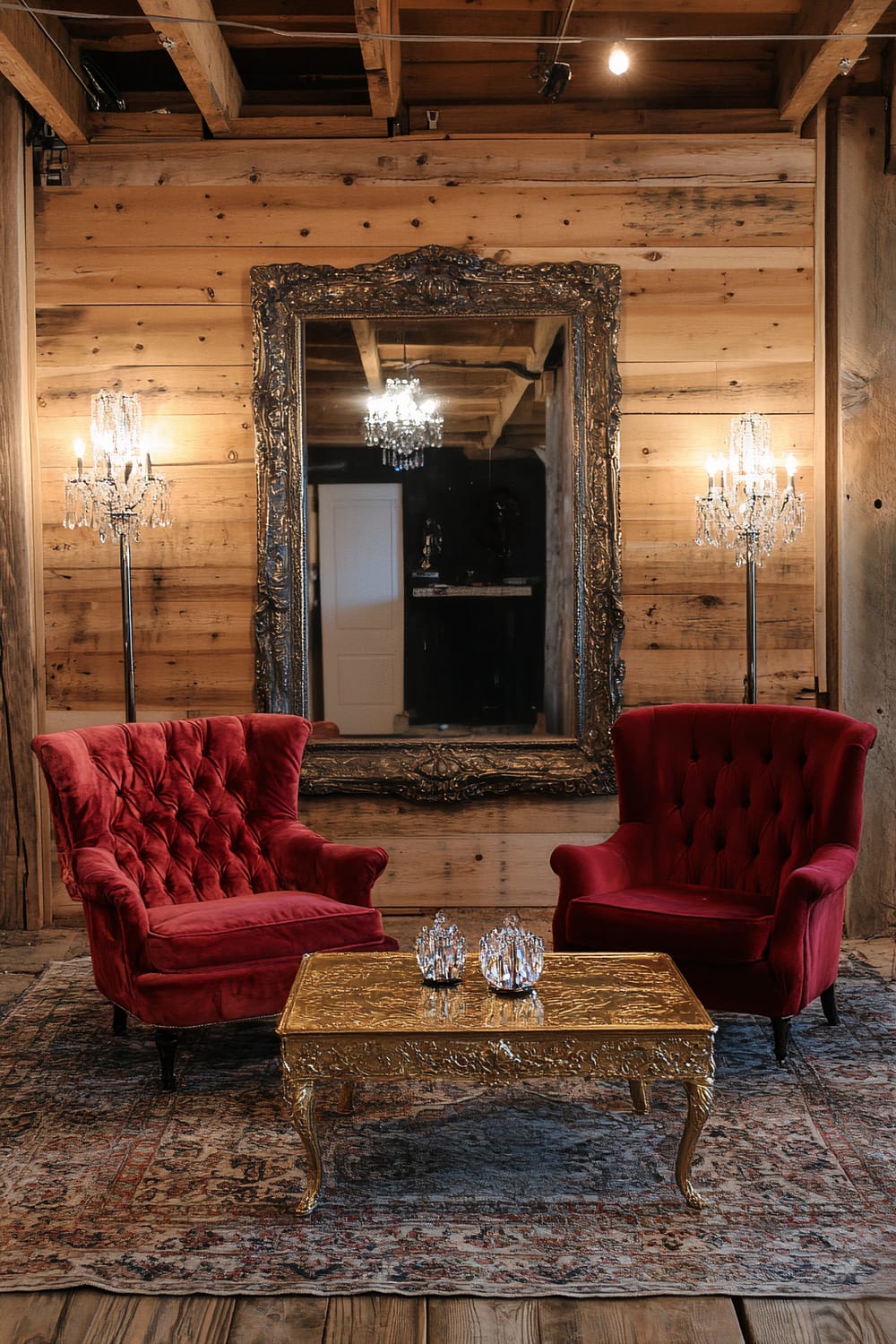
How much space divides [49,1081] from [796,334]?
3675 millimetres

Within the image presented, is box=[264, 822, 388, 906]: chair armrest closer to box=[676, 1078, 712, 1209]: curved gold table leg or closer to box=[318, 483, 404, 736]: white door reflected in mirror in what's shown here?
box=[318, 483, 404, 736]: white door reflected in mirror

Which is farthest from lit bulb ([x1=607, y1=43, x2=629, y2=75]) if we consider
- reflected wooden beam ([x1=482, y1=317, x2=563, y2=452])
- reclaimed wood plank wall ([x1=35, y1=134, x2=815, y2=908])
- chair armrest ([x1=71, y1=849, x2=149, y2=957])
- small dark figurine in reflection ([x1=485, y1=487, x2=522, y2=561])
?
chair armrest ([x1=71, y1=849, x2=149, y2=957])

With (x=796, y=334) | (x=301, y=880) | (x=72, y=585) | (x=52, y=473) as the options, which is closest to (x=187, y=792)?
(x=301, y=880)

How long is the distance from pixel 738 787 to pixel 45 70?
338cm

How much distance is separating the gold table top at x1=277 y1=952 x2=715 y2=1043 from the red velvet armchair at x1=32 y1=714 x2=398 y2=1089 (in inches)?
12.6

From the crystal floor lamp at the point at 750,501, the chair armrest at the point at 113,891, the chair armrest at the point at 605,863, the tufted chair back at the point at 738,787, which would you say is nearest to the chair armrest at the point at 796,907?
the tufted chair back at the point at 738,787

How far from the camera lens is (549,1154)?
2.56 meters

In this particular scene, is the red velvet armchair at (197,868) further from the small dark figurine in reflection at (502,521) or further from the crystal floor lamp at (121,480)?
the small dark figurine in reflection at (502,521)

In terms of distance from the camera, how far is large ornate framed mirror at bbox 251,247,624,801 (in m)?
4.41

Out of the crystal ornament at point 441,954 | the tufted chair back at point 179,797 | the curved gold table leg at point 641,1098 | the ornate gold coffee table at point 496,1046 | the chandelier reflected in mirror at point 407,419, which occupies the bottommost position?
the curved gold table leg at point 641,1098

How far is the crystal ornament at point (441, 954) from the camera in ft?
8.46

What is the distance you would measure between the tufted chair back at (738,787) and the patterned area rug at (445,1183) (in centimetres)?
55

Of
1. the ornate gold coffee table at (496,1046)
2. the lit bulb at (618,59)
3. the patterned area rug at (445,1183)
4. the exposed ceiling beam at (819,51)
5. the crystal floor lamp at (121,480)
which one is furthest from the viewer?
the crystal floor lamp at (121,480)

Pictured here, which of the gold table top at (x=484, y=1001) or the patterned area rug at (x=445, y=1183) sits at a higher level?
the gold table top at (x=484, y=1001)
